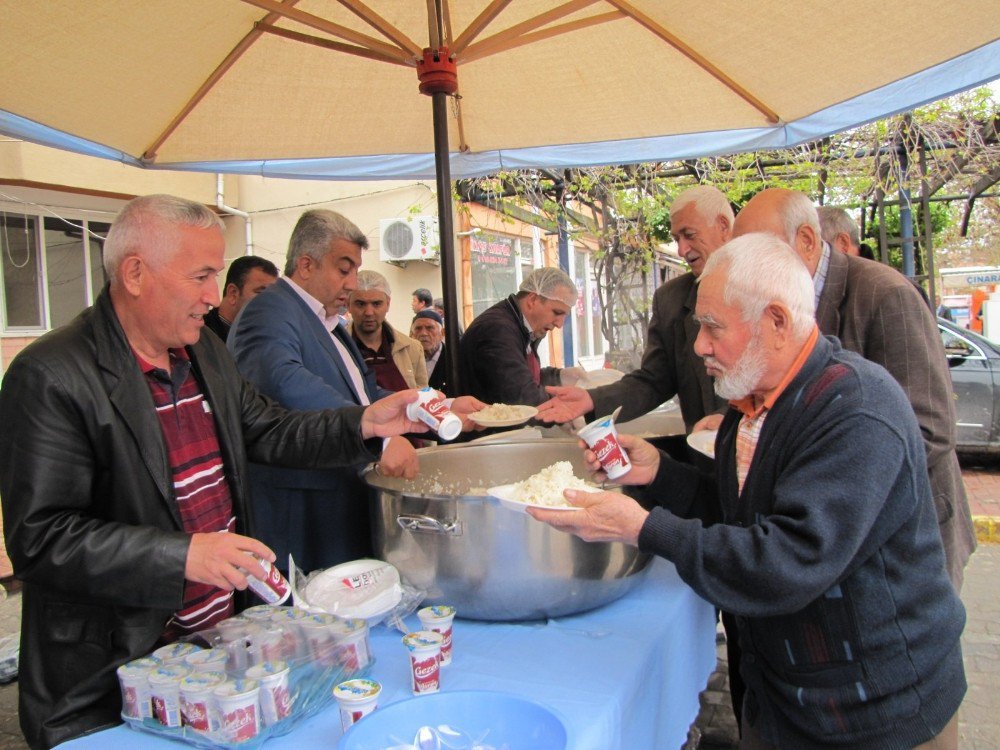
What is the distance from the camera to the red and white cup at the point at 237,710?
4.19 feet

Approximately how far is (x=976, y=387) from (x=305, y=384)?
7574 mm

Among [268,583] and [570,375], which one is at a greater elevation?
[570,375]

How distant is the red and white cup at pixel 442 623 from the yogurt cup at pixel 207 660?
0.39m

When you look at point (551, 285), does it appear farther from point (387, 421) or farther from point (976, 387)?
point (976, 387)

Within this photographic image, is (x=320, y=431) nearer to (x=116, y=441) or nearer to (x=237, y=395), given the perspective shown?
(x=237, y=395)

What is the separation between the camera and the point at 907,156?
326 inches

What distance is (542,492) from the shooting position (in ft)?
5.31

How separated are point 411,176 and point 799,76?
81.0 inches

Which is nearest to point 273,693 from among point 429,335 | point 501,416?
point 501,416

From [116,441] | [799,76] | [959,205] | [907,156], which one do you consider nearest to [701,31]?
[799,76]

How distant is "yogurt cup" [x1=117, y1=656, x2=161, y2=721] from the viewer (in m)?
1.40

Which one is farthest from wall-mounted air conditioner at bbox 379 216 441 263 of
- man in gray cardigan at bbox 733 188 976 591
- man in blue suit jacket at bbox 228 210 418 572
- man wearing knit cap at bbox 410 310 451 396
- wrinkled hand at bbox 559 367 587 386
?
man in gray cardigan at bbox 733 188 976 591

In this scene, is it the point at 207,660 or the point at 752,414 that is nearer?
the point at 207,660

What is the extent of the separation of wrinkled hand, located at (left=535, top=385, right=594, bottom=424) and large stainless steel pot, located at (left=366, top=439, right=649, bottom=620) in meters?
1.24
